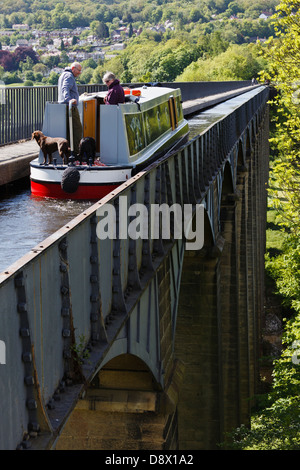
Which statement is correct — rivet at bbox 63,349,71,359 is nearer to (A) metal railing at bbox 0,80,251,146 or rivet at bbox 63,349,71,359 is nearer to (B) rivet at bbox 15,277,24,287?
(B) rivet at bbox 15,277,24,287

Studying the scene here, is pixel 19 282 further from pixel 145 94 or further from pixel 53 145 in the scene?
pixel 145 94

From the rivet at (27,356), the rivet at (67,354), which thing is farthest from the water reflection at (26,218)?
the rivet at (27,356)

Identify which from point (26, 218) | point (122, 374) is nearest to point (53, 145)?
point (26, 218)

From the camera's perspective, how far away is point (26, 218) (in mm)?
10281

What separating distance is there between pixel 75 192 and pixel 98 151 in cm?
169

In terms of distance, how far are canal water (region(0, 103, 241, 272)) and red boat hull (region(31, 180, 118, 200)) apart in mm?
138

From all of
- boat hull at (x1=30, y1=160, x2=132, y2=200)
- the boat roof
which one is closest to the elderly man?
the boat roof

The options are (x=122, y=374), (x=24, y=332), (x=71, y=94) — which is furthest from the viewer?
(x=71, y=94)

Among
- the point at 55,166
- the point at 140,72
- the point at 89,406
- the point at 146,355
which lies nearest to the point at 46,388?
the point at 146,355

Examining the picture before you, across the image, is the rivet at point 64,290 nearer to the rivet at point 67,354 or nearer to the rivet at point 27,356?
the rivet at point 67,354

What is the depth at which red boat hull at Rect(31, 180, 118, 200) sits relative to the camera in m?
11.5

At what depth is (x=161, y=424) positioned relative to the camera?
10.5 meters

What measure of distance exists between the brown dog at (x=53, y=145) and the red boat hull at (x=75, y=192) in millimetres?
430

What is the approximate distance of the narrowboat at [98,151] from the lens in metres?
11.6
